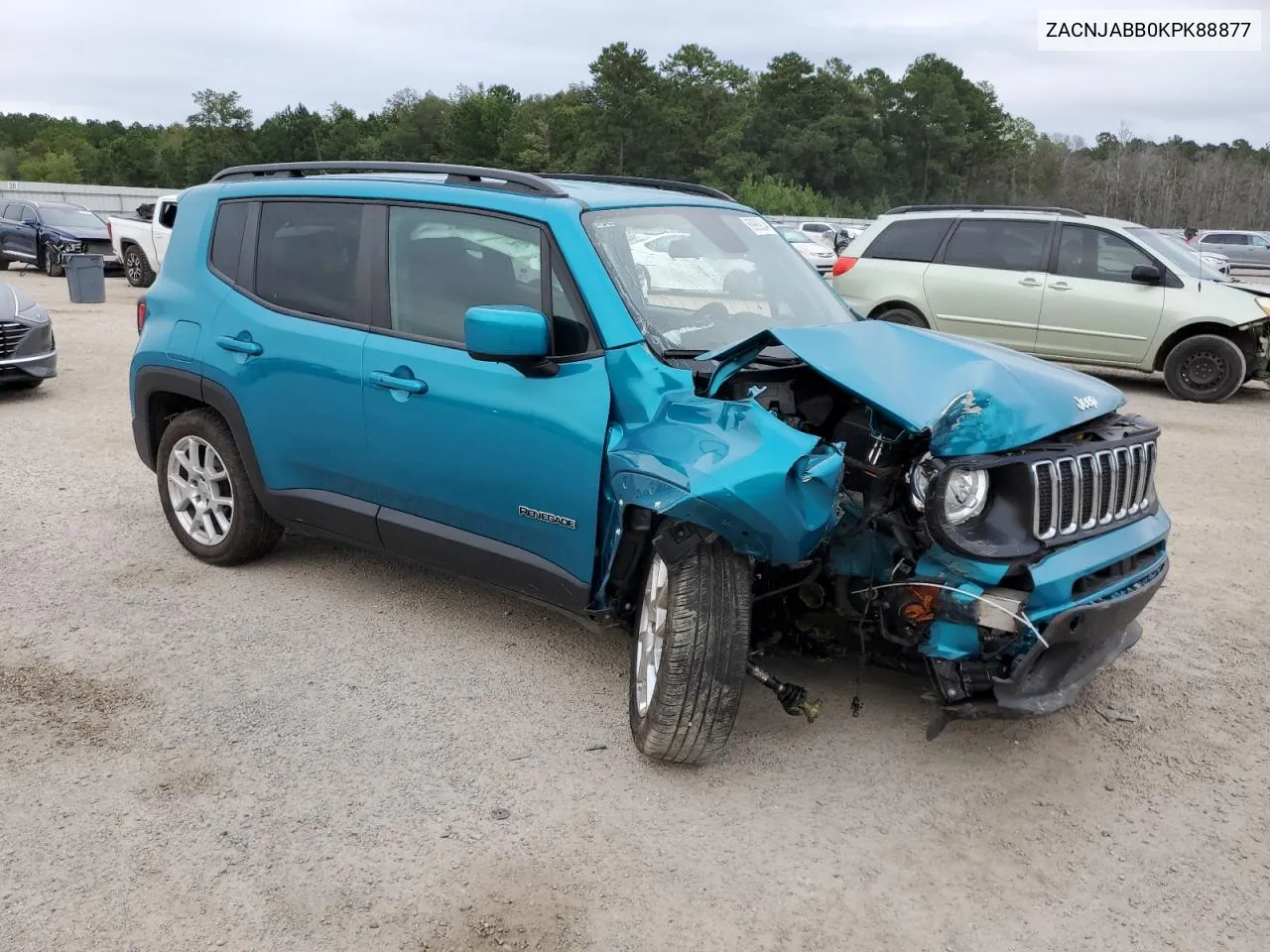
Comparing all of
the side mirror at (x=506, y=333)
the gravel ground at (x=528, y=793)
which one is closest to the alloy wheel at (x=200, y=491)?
the gravel ground at (x=528, y=793)

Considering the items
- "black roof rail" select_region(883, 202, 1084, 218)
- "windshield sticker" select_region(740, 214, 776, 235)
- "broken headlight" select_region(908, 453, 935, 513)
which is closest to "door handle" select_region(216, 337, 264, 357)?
"windshield sticker" select_region(740, 214, 776, 235)

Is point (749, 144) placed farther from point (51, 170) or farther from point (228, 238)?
point (228, 238)

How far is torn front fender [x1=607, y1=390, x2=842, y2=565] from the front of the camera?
3072mm

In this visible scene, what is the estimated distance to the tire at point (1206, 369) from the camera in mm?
10625

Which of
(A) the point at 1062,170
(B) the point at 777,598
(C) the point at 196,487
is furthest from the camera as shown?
(A) the point at 1062,170

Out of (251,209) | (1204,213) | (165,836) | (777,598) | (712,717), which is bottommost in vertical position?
(165,836)

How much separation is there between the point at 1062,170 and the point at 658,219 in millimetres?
86472

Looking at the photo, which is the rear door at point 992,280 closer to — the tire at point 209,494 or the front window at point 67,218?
the tire at point 209,494

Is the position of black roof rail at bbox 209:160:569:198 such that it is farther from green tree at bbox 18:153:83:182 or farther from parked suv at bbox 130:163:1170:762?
green tree at bbox 18:153:83:182

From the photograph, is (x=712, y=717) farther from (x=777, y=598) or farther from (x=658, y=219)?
(x=658, y=219)

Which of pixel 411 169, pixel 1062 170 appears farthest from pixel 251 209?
pixel 1062 170

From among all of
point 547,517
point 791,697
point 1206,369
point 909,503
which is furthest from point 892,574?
point 1206,369

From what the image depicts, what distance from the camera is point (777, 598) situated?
12.1ft

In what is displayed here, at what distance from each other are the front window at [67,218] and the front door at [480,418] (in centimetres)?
2114
